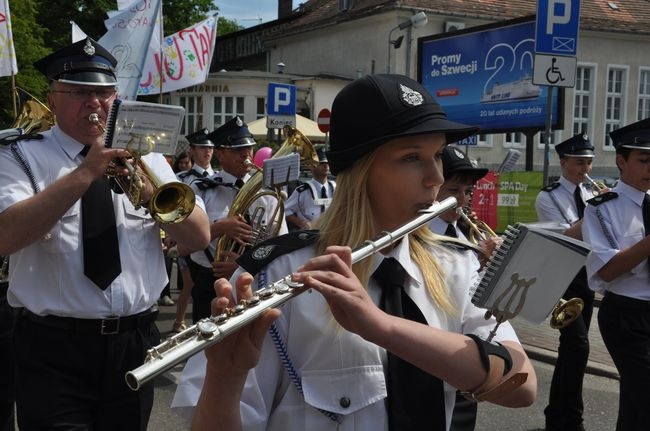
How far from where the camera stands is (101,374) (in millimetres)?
2979

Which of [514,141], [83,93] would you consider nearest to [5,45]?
[83,93]

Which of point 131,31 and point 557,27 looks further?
point 131,31

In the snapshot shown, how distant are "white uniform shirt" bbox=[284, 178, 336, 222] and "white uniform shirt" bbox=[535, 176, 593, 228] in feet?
10.6

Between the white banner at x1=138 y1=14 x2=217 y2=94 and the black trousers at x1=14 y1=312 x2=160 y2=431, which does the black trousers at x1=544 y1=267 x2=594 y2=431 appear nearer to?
the black trousers at x1=14 y1=312 x2=160 y2=431

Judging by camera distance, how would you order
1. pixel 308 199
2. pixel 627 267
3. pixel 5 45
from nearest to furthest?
pixel 627 267
pixel 5 45
pixel 308 199

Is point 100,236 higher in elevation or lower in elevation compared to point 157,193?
lower

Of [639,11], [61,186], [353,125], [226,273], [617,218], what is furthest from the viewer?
[639,11]

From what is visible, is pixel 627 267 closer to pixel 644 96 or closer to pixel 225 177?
pixel 225 177

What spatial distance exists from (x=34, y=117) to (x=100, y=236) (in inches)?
97.9

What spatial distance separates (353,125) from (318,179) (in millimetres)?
7853

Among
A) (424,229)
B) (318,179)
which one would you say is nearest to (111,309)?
(424,229)

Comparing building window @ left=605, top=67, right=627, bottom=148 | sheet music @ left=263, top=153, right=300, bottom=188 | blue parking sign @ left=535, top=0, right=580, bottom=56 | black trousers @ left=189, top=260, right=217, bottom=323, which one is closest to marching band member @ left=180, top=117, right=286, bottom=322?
black trousers @ left=189, top=260, right=217, bottom=323

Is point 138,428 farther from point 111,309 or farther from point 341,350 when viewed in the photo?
point 341,350

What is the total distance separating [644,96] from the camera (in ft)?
115
